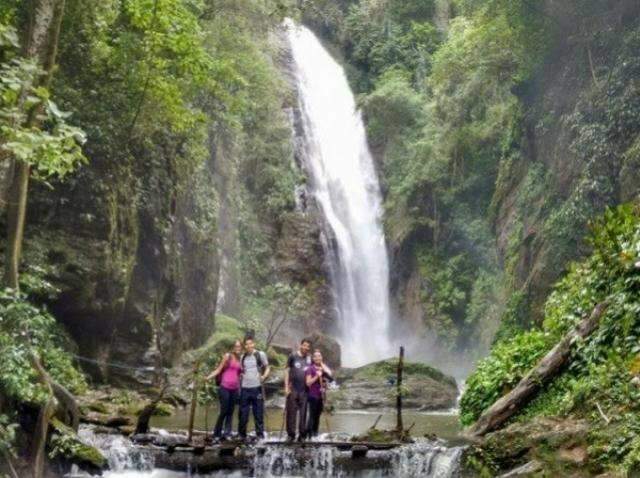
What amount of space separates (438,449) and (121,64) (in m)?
11.3

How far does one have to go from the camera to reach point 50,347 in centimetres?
1582

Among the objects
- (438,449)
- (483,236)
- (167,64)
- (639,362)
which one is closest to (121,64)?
(167,64)

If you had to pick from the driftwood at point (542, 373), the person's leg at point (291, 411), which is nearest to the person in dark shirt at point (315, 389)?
the person's leg at point (291, 411)

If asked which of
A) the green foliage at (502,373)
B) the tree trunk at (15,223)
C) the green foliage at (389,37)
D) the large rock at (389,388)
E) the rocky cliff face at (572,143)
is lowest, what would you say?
the green foliage at (502,373)

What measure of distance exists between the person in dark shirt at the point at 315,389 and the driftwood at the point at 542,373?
113 inches

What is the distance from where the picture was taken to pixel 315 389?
42.3ft

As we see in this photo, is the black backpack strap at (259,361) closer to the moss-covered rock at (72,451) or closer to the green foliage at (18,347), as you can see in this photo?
the moss-covered rock at (72,451)

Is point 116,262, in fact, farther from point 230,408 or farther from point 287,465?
point 287,465

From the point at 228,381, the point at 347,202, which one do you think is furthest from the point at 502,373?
the point at 347,202

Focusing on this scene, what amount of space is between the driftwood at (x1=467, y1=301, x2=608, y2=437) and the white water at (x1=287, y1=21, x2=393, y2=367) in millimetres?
22380

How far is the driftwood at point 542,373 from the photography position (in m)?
11.2

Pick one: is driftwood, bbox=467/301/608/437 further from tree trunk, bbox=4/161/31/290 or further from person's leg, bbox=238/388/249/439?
tree trunk, bbox=4/161/31/290

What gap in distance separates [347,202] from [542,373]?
87.9 feet

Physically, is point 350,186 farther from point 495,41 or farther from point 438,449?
point 438,449
